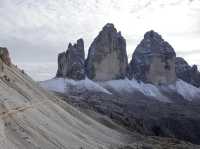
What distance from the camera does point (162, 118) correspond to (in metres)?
174

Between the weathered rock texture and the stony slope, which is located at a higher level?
the weathered rock texture

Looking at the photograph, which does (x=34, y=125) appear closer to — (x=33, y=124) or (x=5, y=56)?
(x=33, y=124)

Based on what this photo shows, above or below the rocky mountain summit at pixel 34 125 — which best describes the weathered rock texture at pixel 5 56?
above

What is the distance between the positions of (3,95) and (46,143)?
627 centimetres

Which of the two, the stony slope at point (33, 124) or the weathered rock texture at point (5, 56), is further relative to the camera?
the weathered rock texture at point (5, 56)

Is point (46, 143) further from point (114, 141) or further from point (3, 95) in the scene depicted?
point (114, 141)

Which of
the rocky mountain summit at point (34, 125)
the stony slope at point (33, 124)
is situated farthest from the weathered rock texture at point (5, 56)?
the stony slope at point (33, 124)

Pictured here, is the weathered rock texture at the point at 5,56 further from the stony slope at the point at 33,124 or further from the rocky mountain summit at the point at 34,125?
the stony slope at the point at 33,124

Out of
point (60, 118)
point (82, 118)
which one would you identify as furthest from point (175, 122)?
point (60, 118)

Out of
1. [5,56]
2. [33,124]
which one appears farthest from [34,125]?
[5,56]

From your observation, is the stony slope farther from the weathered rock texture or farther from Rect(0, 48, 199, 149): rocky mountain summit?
the weathered rock texture

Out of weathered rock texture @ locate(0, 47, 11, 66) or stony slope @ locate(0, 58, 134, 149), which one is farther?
weathered rock texture @ locate(0, 47, 11, 66)

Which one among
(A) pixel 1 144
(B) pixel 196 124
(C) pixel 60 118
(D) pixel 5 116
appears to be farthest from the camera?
(B) pixel 196 124

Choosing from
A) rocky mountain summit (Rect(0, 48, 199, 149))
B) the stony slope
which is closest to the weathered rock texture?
rocky mountain summit (Rect(0, 48, 199, 149))
